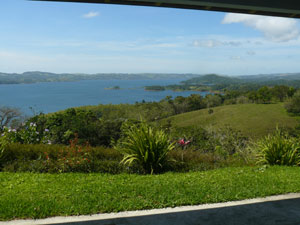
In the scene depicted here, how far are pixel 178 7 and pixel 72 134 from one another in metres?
4.25

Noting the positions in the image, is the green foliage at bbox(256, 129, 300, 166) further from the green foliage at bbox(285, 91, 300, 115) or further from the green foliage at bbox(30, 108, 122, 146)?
the green foliage at bbox(285, 91, 300, 115)

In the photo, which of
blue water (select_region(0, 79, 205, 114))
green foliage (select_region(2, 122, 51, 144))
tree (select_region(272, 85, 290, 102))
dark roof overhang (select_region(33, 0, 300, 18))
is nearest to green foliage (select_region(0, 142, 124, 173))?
green foliage (select_region(2, 122, 51, 144))

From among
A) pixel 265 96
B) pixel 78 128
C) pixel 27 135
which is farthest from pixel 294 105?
pixel 27 135

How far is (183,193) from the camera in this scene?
10.5ft

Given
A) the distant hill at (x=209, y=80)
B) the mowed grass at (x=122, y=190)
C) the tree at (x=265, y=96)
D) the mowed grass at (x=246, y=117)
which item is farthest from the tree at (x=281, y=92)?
the mowed grass at (x=122, y=190)

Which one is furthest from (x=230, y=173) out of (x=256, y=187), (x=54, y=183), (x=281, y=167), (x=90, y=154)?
(x=54, y=183)

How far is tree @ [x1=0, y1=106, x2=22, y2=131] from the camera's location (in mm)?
6764

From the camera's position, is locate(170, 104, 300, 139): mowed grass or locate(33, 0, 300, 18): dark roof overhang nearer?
locate(33, 0, 300, 18): dark roof overhang

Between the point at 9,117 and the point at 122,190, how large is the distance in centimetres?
546

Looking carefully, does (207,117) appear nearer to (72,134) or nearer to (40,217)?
(72,134)

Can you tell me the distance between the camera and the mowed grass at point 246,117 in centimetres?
3156

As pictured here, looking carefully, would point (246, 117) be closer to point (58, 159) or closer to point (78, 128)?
point (78, 128)

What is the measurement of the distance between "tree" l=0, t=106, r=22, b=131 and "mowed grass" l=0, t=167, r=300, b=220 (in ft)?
11.3

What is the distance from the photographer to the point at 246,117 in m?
35.9
